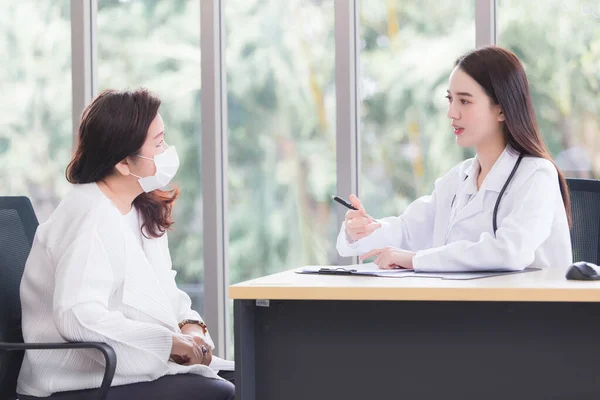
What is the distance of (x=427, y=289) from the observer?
1592mm

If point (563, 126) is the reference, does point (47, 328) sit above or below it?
below

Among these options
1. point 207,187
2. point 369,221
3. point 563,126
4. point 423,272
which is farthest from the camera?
point 207,187

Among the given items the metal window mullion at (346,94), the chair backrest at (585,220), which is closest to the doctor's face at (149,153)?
the chair backrest at (585,220)

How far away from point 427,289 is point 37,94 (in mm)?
3137

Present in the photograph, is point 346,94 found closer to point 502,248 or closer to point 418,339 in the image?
point 502,248

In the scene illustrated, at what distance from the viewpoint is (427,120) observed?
3637 mm

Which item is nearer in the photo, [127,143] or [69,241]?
[69,241]

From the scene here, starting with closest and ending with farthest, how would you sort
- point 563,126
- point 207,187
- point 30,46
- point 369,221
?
point 369,221
point 563,126
point 207,187
point 30,46

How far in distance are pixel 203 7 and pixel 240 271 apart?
1.33 m

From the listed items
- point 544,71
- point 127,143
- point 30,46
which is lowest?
point 127,143

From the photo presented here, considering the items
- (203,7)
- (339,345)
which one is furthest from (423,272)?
(203,7)

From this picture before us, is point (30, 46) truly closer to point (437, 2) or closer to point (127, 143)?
point (437, 2)

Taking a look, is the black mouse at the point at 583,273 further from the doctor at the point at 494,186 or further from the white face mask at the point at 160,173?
the white face mask at the point at 160,173

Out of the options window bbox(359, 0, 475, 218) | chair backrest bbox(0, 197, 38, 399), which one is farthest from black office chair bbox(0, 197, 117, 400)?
window bbox(359, 0, 475, 218)
